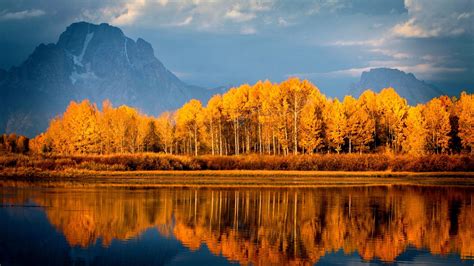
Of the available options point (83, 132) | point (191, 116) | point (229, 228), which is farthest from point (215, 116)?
point (229, 228)

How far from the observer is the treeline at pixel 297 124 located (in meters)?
88.8

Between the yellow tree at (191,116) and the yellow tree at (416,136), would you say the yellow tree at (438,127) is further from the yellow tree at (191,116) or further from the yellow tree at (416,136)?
the yellow tree at (191,116)

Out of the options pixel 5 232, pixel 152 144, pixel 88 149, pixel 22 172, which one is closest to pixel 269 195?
pixel 5 232

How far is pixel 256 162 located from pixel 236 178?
340 inches

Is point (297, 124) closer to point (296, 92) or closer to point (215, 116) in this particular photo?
point (296, 92)

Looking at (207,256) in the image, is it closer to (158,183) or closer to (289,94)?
(158,183)

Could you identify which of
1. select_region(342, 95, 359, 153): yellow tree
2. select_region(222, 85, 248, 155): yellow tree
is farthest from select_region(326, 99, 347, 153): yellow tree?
A: select_region(222, 85, 248, 155): yellow tree

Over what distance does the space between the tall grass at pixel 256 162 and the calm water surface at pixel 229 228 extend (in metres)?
19.4

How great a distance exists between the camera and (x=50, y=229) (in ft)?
88.4

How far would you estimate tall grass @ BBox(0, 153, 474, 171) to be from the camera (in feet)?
206

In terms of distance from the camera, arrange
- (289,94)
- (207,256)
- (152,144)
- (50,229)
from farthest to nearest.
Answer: (152,144)
(289,94)
(50,229)
(207,256)

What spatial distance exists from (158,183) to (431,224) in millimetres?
30782

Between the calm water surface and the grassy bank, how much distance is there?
18.8m

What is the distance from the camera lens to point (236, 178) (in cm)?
5988
